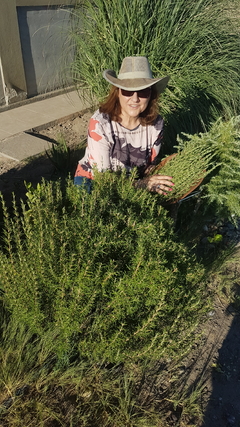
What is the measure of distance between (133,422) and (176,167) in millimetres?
1464

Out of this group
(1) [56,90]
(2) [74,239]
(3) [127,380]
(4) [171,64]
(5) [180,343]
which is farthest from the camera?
(1) [56,90]

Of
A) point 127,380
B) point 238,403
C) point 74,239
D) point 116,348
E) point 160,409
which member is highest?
point 74,239

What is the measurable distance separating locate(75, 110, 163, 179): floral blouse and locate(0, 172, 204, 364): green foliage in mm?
710

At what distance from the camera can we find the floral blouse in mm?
2291

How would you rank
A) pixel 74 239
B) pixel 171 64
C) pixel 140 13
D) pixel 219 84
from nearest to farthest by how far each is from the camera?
pixel 74 239
pixel 140 13
pixel 171 64
pixel 219 84

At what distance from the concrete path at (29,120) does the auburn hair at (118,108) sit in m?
1.65

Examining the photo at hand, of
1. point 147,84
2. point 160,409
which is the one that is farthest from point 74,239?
point 147,84

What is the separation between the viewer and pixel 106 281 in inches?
56.1

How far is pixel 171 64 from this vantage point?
3631 millimetres

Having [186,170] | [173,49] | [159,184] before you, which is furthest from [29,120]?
[186,170]

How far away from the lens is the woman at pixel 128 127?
2.18 metres

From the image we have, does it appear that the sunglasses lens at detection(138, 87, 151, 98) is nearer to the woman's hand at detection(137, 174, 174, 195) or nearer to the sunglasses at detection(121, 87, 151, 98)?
the sunglasses at detection(121, 87, 151, 98)

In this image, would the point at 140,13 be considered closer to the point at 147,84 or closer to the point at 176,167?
the point at 147,84

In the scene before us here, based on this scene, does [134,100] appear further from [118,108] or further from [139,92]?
[118,108]
